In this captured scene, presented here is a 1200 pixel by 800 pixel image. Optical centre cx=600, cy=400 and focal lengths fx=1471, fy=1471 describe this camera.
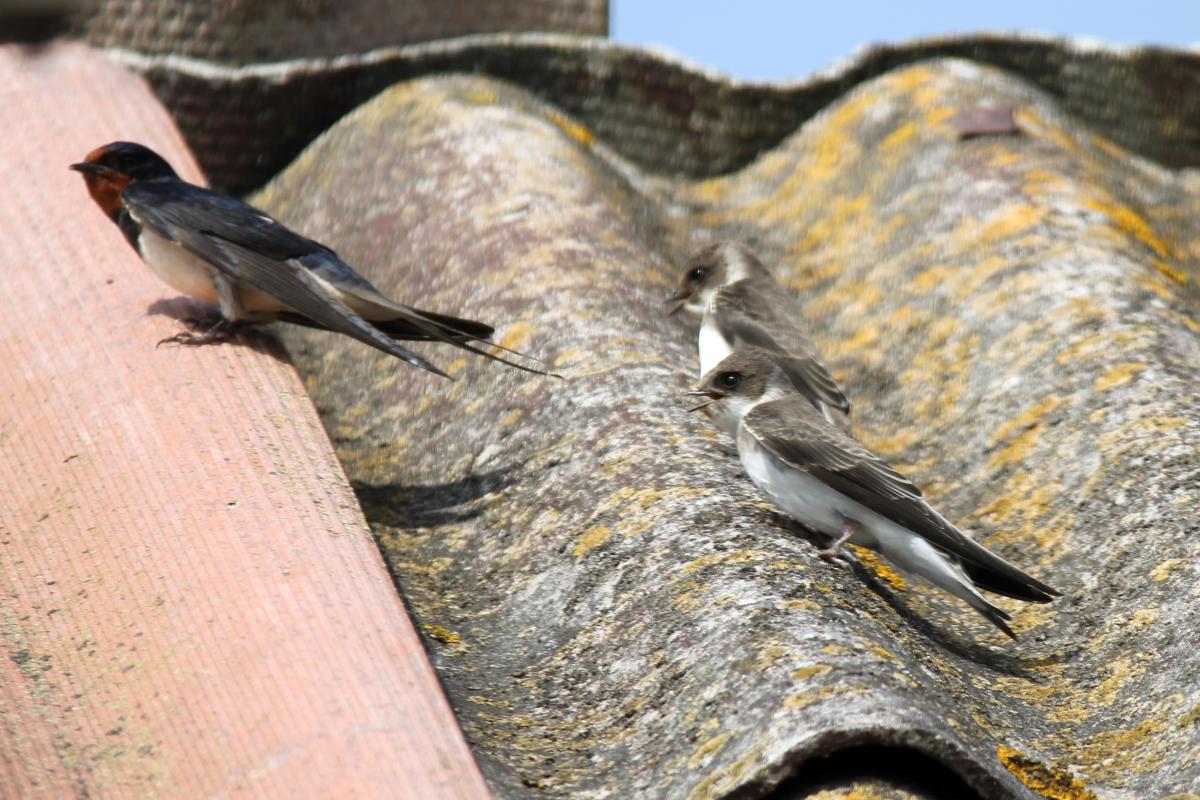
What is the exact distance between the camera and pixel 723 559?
2.77 m

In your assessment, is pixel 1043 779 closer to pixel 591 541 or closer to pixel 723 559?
pixel 723 559

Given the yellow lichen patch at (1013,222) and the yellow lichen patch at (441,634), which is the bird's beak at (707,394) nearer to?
Answer: the yellow lichen patch at (441,634)

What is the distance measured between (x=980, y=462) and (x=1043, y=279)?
78cm

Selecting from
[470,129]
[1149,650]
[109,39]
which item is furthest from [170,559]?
[109,39]

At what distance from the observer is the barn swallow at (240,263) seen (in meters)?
3.76

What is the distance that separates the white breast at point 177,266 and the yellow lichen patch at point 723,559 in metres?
1.73

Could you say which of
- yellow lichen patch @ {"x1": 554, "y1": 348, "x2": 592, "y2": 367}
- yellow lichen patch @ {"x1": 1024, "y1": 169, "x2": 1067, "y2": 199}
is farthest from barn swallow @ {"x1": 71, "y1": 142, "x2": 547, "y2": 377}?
yellow lichen patch @ {"x1": 1024, "y1": 169, "x2": 1067, "y2": 199}

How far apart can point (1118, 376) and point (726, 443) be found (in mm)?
984

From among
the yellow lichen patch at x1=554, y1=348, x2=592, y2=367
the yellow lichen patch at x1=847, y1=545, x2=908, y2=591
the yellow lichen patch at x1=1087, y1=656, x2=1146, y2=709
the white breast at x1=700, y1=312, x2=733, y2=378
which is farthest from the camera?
the white breast at x1=700, y1=312, x2=733, y2=378

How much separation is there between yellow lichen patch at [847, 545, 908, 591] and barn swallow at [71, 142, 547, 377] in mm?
987

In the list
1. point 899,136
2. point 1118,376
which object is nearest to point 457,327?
point 1118,376

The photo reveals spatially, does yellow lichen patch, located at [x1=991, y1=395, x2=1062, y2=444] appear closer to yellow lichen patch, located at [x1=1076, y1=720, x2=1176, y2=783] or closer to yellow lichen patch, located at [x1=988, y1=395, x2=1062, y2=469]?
yellow lichen patch, located at [x1=988, y1=395, x2=1062, y2=469]

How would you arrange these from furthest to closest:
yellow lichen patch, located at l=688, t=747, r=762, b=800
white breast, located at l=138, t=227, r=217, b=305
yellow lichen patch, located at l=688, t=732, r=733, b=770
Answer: white breast, located at l=138, t=227, r=217, b=305
yellow lichen patch, located at l=688, t=732, r=733, b=770
yellow lichen patch, located at l=688, t=747, r=762, b=800

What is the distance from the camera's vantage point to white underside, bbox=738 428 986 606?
321 centimetres
